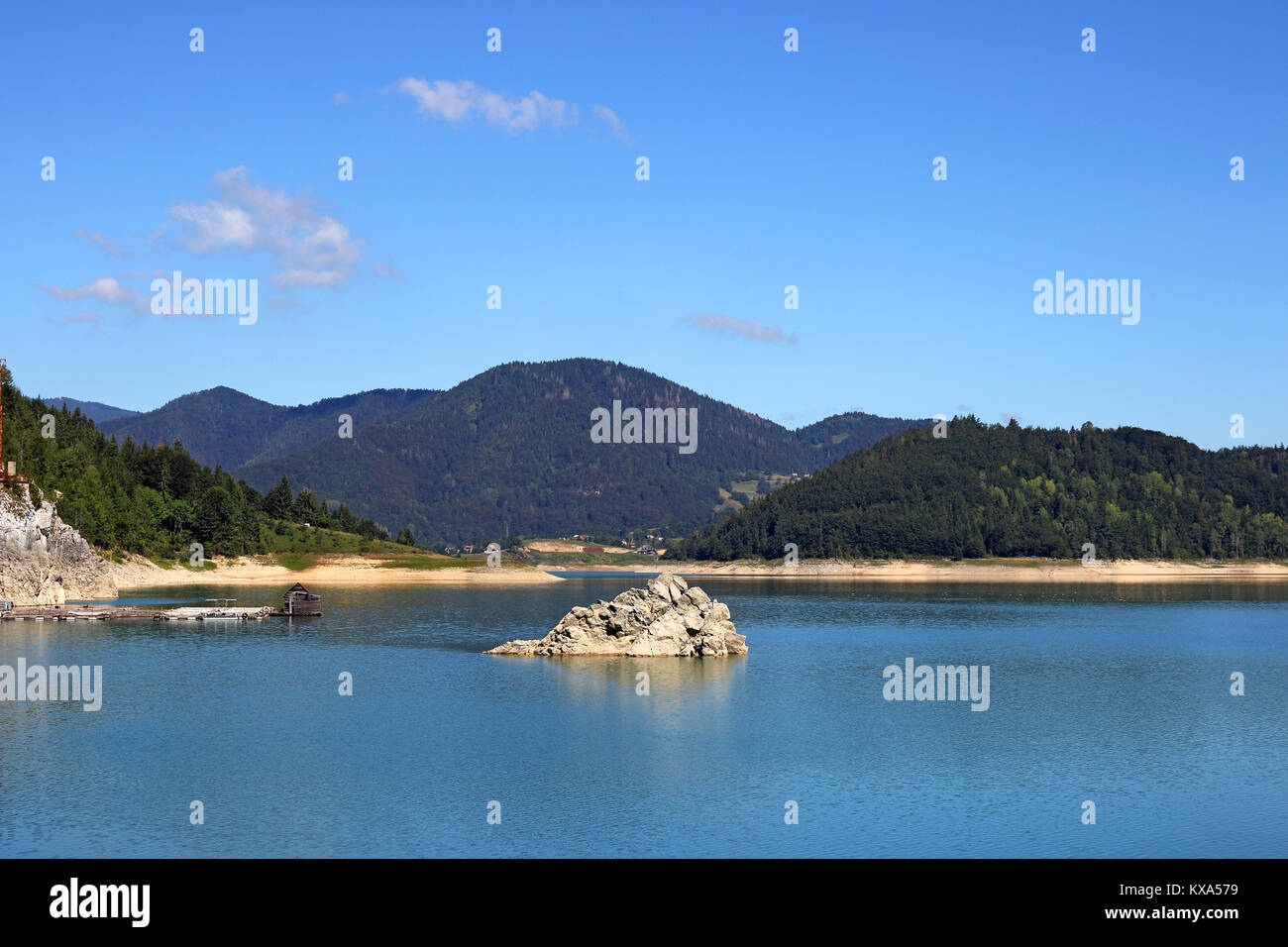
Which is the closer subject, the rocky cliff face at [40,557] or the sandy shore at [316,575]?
the rocky cliff face at [40,557]

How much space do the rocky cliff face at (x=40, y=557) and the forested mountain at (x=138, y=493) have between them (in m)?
8.33

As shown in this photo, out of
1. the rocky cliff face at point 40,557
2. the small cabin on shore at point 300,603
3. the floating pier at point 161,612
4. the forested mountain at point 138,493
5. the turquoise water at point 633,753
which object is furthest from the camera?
the forested mountain at point 138,493

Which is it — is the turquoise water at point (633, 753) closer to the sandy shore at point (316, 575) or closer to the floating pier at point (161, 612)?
the floating pier at point (161, 612)

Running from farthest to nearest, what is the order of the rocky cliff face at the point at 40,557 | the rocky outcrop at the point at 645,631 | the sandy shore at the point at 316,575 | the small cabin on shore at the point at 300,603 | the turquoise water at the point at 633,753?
the sandy shore at the point at 316,575
the small cabin on shore at the point at 300,603
the rocky cliff face at the point at 40,557
the rocky outcrop at the point at 645,631
the turquoise water at the point at 633,753

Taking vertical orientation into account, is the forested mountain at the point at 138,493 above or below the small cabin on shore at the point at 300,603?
above

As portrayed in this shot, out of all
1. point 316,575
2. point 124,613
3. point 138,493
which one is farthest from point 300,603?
point 138,493

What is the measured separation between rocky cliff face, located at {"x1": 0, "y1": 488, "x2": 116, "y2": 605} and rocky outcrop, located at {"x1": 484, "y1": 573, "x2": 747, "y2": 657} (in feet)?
171

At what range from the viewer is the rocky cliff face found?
101 metres

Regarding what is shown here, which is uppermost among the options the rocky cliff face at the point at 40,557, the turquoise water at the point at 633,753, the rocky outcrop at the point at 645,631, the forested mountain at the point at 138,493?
the forested mountain at the point at 138,493

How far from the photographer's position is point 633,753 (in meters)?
44.0

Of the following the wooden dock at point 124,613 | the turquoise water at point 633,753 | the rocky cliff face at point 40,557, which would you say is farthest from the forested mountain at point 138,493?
the turquoise water at point 633,753

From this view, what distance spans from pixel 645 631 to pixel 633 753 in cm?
3110

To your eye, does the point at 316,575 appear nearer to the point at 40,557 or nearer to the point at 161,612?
the point at 40,557

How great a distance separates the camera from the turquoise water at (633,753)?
32906 mm
